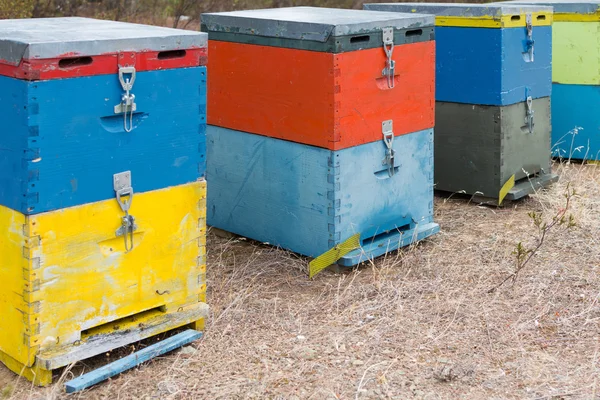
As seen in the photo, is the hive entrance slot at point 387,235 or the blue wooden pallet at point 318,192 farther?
the hive entrance slot at point 387,235

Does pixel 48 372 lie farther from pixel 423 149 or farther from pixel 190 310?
pixel 423 149

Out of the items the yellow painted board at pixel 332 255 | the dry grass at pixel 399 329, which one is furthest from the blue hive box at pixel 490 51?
the yellow painted board at pixel 332 255

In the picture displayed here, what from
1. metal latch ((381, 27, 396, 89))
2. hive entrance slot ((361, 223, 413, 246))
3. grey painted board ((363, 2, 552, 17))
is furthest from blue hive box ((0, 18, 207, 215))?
grey painted board ((363, 2, 552, 17))

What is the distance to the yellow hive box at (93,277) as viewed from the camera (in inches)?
143

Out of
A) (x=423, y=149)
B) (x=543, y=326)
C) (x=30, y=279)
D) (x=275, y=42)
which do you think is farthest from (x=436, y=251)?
(x=30, y=279)

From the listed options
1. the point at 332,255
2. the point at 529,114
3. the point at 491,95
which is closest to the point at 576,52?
the point at 529,114

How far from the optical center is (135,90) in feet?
12.5

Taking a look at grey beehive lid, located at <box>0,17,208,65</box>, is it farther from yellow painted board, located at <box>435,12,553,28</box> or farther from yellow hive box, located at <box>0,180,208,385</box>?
yellow painted board, located at <box>435,12,553,28</box>

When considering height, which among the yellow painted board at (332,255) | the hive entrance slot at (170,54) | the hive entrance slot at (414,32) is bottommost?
the yellow painted board at (332,255)

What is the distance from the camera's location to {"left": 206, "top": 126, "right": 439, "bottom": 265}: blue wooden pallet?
5039 mm

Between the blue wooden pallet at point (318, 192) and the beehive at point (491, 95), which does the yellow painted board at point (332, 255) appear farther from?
the beehive at point (491, 95)

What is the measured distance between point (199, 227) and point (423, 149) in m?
1.89

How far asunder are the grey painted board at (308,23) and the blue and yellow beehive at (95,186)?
0.95 meters

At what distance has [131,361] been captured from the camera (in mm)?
3898
